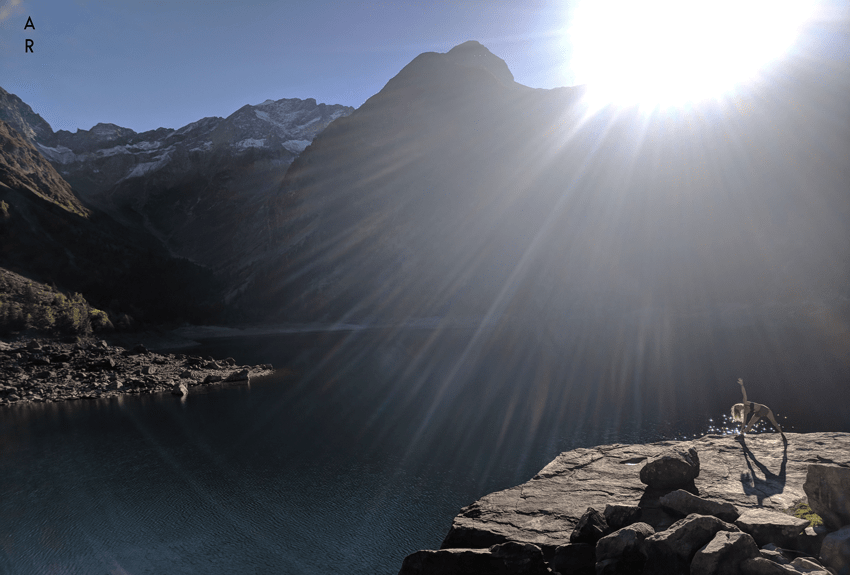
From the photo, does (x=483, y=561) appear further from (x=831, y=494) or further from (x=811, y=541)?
(x=831, y=494)

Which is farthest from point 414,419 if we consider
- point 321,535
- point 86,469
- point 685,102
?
point 685,102

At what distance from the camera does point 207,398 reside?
34.5 metres

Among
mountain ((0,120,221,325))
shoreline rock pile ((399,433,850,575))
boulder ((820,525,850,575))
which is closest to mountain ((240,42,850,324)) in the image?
mountain ((0,120,221,325))

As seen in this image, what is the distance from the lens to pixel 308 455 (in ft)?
66.2

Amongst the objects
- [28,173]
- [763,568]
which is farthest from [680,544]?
[28,173]

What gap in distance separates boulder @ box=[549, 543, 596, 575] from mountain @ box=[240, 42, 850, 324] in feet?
340

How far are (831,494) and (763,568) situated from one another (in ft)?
5.51

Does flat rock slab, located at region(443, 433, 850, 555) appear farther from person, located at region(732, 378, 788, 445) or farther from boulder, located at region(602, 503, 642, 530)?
boulder, located at region(602, 503, 642, 530)

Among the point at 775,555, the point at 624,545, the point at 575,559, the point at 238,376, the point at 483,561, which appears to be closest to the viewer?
the point at 775,555

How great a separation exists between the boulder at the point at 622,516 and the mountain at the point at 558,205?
10315 cm

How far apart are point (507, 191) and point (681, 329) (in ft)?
214

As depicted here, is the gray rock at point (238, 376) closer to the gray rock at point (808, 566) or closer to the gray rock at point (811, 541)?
the gray rock at point (811, 541)

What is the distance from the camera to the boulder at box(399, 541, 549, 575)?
6422 mm

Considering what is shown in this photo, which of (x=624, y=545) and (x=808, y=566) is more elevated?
(x=808, y=566)
